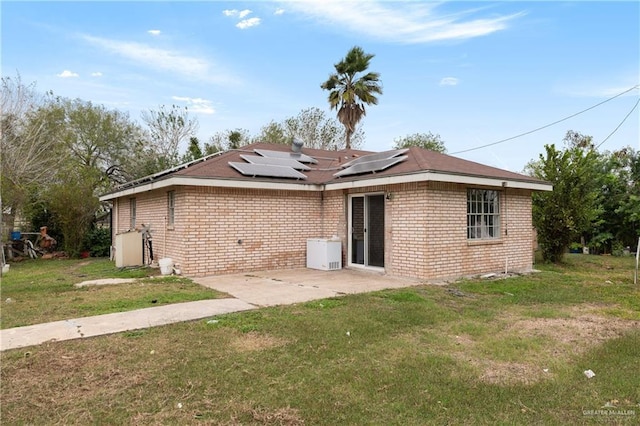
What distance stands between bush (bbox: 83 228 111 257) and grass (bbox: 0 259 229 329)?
7235 millimetres

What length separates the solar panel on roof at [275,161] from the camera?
1230cm

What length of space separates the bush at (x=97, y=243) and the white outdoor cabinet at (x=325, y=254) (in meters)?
11.1

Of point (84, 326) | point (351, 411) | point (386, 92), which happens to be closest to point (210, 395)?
point (351, 411)

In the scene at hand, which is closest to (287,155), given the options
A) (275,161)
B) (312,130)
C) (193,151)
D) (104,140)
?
(275,161)

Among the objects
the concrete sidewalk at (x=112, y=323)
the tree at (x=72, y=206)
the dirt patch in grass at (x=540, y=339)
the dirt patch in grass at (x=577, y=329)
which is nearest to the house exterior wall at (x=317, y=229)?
the dirt patch in grass at (x=540, y=339)

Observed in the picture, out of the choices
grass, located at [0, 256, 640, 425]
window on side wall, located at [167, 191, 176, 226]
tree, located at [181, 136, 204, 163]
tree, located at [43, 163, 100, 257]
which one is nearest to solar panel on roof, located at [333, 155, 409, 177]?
window on side wall, located at [167, 191, 176, 226]

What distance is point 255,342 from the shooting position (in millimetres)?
4586

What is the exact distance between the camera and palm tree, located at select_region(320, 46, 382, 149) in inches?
804

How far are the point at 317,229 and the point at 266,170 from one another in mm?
2386

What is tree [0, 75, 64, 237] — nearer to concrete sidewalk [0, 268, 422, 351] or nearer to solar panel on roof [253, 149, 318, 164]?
solar panel on roof [253, 149, 318, 164]

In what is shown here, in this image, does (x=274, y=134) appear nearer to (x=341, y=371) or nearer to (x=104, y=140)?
(x=104, y=140)

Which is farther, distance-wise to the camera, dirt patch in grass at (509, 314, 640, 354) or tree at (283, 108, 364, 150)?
tree at (283, 108, 364, 150)

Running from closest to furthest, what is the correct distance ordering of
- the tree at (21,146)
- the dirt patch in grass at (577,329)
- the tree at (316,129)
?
the dirt patch in grass at (577,329), the tree at (21,146), the tree at (316,129)

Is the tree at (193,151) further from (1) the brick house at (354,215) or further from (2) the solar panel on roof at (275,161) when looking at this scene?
(2) the solar panel on roof at (275,161)
